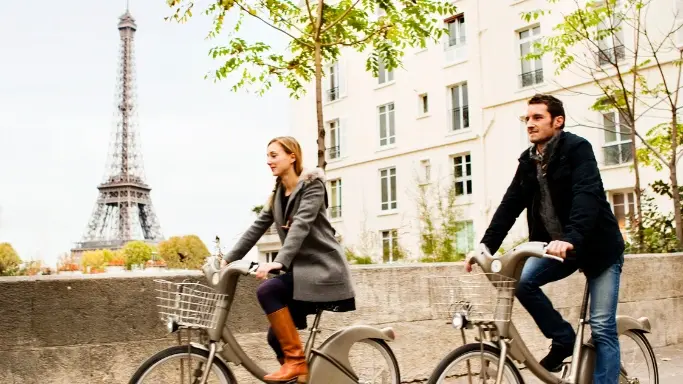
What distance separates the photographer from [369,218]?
32.9 m

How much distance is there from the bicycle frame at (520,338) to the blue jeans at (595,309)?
0.05 m

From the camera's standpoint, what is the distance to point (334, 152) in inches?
1412

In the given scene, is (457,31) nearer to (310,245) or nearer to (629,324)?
(629,324)

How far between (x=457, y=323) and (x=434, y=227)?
732cm

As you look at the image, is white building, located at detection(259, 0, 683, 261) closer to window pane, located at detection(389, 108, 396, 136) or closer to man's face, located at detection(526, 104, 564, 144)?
window pane, located at detection(389, 108, 396, 136)

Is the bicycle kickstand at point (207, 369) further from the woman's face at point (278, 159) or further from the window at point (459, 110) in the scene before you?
the window at point (459, 110)

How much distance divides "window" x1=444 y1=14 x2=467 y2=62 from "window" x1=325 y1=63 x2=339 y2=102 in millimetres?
6592

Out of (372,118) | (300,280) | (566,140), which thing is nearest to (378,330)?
(300,280)

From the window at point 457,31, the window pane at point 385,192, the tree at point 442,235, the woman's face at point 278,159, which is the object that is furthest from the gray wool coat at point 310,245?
the window pane at point 385,192

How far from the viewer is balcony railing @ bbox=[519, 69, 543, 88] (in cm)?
2734

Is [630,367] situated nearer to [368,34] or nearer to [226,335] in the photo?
[226,335]

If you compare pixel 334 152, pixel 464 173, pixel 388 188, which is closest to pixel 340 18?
pixel 464 173

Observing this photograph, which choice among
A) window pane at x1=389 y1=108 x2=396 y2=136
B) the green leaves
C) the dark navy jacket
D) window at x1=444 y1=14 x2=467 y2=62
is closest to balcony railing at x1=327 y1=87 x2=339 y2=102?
window pane at x1=389 y1=108 x2=396 y2=136

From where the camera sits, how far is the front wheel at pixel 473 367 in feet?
12.9
